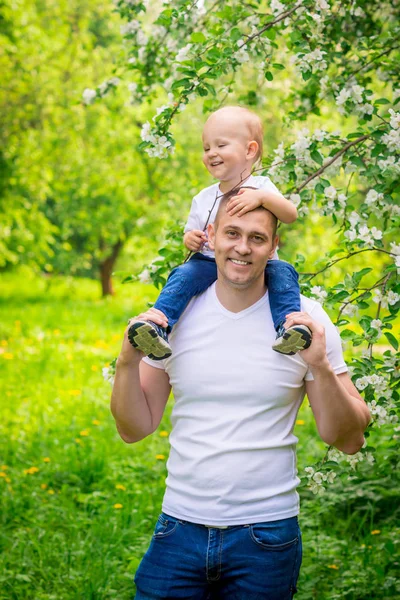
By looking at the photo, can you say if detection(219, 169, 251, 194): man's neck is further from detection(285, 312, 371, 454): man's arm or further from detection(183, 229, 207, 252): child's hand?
detection(285, 312, 371, 454): man's arm

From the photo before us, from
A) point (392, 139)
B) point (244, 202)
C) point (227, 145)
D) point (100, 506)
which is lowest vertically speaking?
point (100, 506)

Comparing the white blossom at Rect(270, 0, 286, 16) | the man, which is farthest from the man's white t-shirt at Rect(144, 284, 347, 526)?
the white blossom at Rect(270, 0, 286, 16)

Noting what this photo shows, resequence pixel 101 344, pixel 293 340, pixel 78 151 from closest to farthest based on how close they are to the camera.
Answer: pixel 293 340
pixel 101 344
pixel 78 151

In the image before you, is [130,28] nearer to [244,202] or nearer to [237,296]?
[244,202]

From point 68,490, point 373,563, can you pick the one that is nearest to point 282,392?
point 373,563

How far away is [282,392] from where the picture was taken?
209 centimetres

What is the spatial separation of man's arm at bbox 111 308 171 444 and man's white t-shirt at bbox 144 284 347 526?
0.10 meters

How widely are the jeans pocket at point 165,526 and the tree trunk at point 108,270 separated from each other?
53.2 ft

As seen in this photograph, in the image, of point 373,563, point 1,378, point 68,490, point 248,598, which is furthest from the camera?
point 1,378

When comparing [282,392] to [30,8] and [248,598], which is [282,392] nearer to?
[248,598]

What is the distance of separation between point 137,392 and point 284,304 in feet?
1.57

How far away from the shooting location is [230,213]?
219 cm

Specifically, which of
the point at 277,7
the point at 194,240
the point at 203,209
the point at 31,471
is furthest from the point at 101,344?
the point at 194,240

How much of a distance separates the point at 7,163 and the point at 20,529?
8756 millimetres
